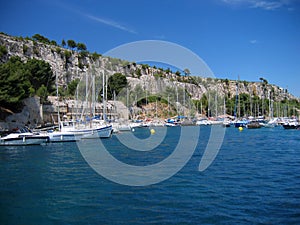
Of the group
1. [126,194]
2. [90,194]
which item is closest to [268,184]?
[126,194]

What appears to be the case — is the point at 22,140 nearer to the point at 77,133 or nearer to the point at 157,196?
the point at 77,133

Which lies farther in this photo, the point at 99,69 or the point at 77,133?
the point at 99,69

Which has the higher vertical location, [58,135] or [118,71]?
[118,71]

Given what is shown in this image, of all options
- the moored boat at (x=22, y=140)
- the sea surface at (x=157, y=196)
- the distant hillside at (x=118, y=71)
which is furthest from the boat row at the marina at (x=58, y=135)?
the distant hillside at (x=118, y=71)

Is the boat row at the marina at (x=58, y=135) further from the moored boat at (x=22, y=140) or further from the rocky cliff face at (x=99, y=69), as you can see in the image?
the rocky cliff face at (x=99, y=69)

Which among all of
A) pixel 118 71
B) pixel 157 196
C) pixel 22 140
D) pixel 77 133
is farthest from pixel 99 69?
pixel 157 196

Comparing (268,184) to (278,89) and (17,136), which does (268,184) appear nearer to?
(17,136)

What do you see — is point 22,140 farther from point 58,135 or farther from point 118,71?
point 118,71

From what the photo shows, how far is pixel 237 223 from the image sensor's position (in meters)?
8.46

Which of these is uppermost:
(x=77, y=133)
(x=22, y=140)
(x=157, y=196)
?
(x=77, y=133)

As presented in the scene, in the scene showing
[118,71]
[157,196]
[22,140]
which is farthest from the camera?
[118,71]

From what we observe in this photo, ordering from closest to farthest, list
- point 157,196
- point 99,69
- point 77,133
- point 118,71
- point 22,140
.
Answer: point 157,196, point 22,140, point 77,133, point 99,69, point 118,71

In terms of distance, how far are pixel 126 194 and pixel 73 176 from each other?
14.6 ft

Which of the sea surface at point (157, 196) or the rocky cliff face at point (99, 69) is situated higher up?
the rocky cliff face at point (99, 69)
